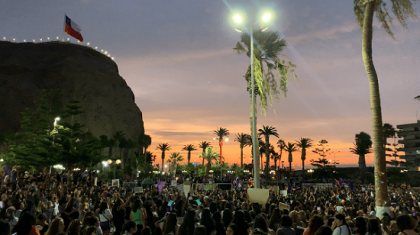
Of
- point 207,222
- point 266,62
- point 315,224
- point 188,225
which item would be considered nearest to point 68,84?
point 266,62

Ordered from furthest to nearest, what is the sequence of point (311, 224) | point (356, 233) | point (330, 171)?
point (330, 171)
point (356, 233)
point (311, 224)

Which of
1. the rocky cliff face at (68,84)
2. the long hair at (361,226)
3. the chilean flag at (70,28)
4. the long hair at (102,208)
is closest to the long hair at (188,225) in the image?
the long hair at (102,208)

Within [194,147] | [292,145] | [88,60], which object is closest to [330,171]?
[292,145]

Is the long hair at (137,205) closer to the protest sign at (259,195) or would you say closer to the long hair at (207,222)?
the long hair at (207,222)

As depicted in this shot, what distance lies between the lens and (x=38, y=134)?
43719 millimetres

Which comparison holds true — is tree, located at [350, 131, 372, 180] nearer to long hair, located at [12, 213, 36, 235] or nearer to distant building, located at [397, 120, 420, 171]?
distant building, located at [397, 120, 420, 171]

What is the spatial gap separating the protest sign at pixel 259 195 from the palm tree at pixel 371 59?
3672 mm

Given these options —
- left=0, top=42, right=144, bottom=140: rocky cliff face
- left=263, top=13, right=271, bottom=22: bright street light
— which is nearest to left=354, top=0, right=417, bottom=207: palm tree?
left=263, top=13, right=271, bottom=22: bright street light

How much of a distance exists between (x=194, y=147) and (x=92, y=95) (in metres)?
45.0

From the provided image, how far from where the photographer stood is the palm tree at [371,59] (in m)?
9.61

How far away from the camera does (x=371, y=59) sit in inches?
412

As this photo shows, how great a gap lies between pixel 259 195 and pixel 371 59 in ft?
20.5

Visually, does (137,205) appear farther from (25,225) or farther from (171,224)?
(25,225)

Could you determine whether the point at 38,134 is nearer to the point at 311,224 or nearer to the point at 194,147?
the point at 311,224
